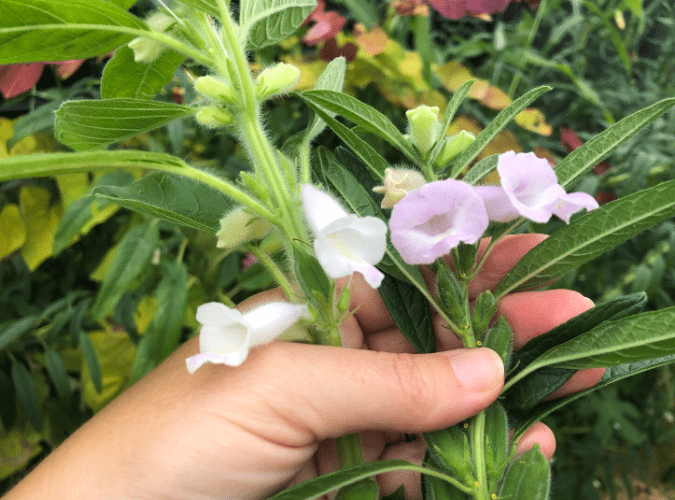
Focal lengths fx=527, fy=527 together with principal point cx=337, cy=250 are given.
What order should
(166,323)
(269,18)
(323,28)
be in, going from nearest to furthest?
(269,18), (166,323), (323,28)

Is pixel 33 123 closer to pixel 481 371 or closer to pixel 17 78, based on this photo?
pixel 17 78

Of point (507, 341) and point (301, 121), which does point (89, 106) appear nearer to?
point (507, 341)

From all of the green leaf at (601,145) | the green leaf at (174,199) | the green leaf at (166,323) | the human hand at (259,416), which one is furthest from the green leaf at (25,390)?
the green leaf at (601,145)

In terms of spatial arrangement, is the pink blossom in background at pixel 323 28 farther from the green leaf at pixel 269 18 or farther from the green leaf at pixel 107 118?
the green leaf at pixel 107 118

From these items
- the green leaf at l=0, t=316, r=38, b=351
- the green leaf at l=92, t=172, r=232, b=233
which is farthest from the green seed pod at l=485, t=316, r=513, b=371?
the green leaf at l=0, t=316, r=38, b=351

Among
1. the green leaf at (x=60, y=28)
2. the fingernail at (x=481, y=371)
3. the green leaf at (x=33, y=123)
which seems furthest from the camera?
the green leaf at (x=33, y=123)

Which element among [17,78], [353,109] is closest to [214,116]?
[353,109]

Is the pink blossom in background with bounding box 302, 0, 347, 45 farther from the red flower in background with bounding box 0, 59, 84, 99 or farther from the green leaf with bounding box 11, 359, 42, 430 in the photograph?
the green leaf with bounding box 11, 359, 42, 430
